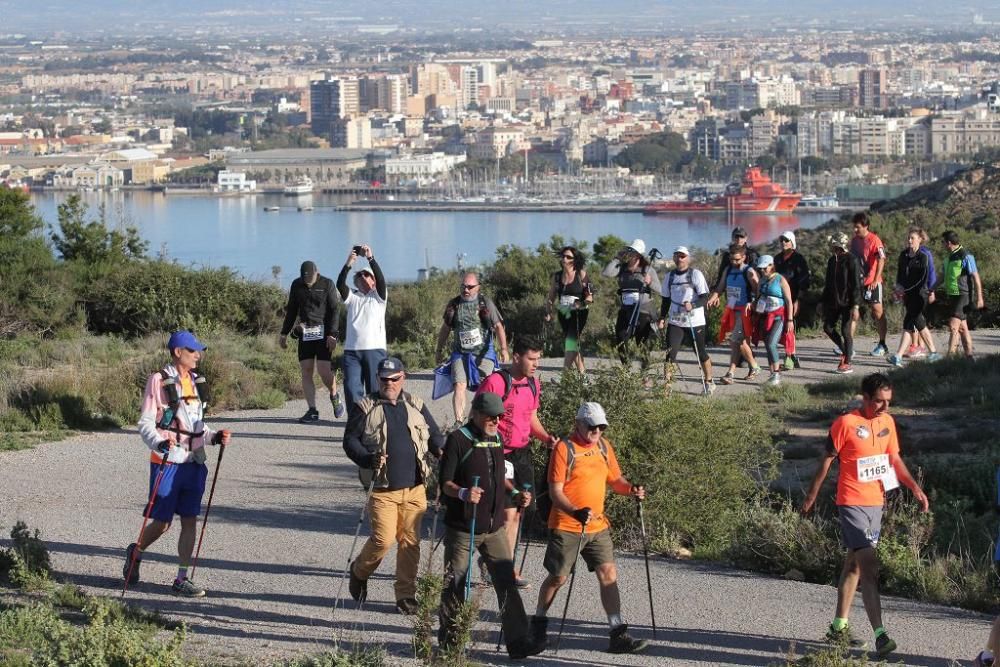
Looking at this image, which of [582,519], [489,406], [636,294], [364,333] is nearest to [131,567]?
[489,406]

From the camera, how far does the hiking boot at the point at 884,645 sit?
6.63 m

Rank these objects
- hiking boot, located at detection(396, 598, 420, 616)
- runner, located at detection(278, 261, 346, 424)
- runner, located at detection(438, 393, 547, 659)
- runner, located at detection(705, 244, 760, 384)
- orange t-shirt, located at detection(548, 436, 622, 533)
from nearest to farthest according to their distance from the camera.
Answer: runner, located at detection(438, 393, 547, 659)
orange t-shirt, located at detection(548, 436, 622, 533)
hiking boot, located at detection(396, 598, 420, 616)
runner, located at detection(278, 261, 346, 424)
runner, located at detection(705, 244, 760, 384)

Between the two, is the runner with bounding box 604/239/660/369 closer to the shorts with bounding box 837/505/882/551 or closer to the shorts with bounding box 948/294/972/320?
the shorts with bounding box 948/294/972/320

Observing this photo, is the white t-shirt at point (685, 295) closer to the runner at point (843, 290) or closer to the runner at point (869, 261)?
the runner at point (843, 290)

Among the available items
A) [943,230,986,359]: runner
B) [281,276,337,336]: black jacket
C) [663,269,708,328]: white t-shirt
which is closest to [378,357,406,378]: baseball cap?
[281,276,337,336]: black jacket

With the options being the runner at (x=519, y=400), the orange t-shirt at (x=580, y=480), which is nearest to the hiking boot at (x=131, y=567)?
the runner at (x=519, y=400)

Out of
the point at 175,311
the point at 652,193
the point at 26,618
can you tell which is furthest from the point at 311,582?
the point at 652,193

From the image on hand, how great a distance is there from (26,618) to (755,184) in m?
105

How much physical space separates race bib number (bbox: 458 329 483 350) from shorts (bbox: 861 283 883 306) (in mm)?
4303

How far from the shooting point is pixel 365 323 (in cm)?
1110

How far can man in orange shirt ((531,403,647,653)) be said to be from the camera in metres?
6.80

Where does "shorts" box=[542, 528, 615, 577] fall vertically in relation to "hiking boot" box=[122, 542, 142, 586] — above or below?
above

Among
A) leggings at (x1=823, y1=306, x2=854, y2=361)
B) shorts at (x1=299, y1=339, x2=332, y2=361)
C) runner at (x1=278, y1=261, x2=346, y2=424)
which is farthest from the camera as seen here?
leggings at (x1=823, y1=306, x2=854, y2=361)

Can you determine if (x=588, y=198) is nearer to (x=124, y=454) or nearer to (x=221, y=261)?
(x=221, y=261)
